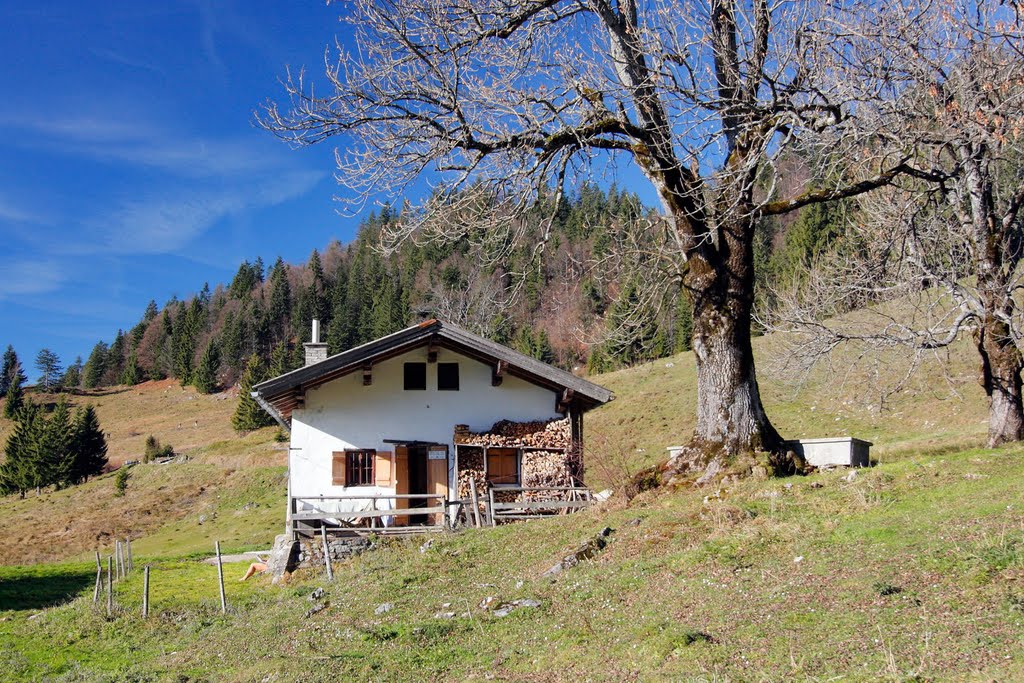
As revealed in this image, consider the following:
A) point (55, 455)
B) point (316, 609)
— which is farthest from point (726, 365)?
point (55, 455)

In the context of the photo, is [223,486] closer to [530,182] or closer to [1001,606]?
[530,182]

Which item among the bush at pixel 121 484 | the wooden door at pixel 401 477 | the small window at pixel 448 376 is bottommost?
the bush at pixel 121 484

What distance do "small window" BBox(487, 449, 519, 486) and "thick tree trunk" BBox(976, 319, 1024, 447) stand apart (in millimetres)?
11717

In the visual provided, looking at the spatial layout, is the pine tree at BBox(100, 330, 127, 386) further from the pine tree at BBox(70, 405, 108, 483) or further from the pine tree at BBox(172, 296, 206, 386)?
the pine tree at BBox(70, 405, 108, 483)

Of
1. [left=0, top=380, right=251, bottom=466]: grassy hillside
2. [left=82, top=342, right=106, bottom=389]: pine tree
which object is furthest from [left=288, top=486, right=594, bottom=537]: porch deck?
[left=82, top=342, right=106, bottom=389]: pine tree

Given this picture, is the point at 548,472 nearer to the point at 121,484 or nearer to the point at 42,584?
the point at 42,584

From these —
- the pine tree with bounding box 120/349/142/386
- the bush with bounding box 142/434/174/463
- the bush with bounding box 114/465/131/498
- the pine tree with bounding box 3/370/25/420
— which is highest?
the pine tree with bounding box 120/349/142/386

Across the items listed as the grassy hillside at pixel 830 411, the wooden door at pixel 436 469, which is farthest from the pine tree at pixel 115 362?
the wooden door at pixel 436 469

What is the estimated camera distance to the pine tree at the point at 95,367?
444 ft

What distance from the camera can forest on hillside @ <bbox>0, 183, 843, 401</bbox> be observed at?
140ft

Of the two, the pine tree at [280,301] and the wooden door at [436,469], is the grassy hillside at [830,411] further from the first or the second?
the pine tree at [280,301]

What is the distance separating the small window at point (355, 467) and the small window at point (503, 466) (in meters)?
3.25

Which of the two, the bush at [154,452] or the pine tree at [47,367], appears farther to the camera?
the pine tree at [47,367]

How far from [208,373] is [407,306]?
93.2 feet
